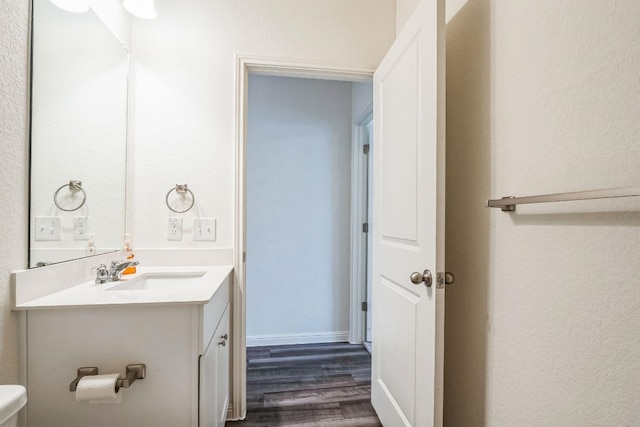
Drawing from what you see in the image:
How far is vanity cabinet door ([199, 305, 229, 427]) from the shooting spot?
1.03m

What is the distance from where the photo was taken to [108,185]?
149 cm

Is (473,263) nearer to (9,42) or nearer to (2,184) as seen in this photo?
(2,184)

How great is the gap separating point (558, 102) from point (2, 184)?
5.27ft

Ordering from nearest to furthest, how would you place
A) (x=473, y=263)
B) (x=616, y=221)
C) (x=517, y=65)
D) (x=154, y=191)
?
(x=616, y=221), (x=517, y=65), (x=473, y=263), (x=154, y=191)

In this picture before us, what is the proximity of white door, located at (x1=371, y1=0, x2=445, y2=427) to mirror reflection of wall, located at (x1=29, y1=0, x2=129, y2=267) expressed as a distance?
1.36m

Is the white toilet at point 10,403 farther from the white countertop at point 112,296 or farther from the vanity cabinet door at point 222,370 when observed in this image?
the vanity cabinet door at point 222,370

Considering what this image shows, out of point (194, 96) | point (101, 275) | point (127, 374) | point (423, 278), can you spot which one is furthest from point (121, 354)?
point (194, 96)

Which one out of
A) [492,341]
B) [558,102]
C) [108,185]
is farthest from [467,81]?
[108,185]

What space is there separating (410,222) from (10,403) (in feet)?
4.08

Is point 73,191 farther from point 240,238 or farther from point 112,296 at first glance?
point 240,238

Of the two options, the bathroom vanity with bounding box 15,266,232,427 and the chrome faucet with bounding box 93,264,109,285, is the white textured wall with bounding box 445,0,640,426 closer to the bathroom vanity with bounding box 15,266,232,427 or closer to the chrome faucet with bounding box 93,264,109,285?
the bathroom vanity with bounding box 15,266,232,427

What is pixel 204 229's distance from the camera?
1.68 metres

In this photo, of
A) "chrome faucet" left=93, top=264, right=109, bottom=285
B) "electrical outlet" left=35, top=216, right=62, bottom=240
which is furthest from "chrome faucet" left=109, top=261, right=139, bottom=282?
"electrical outlet" left=35, top=216, right=62, bottom=240

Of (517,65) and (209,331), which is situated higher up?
(517,65)
